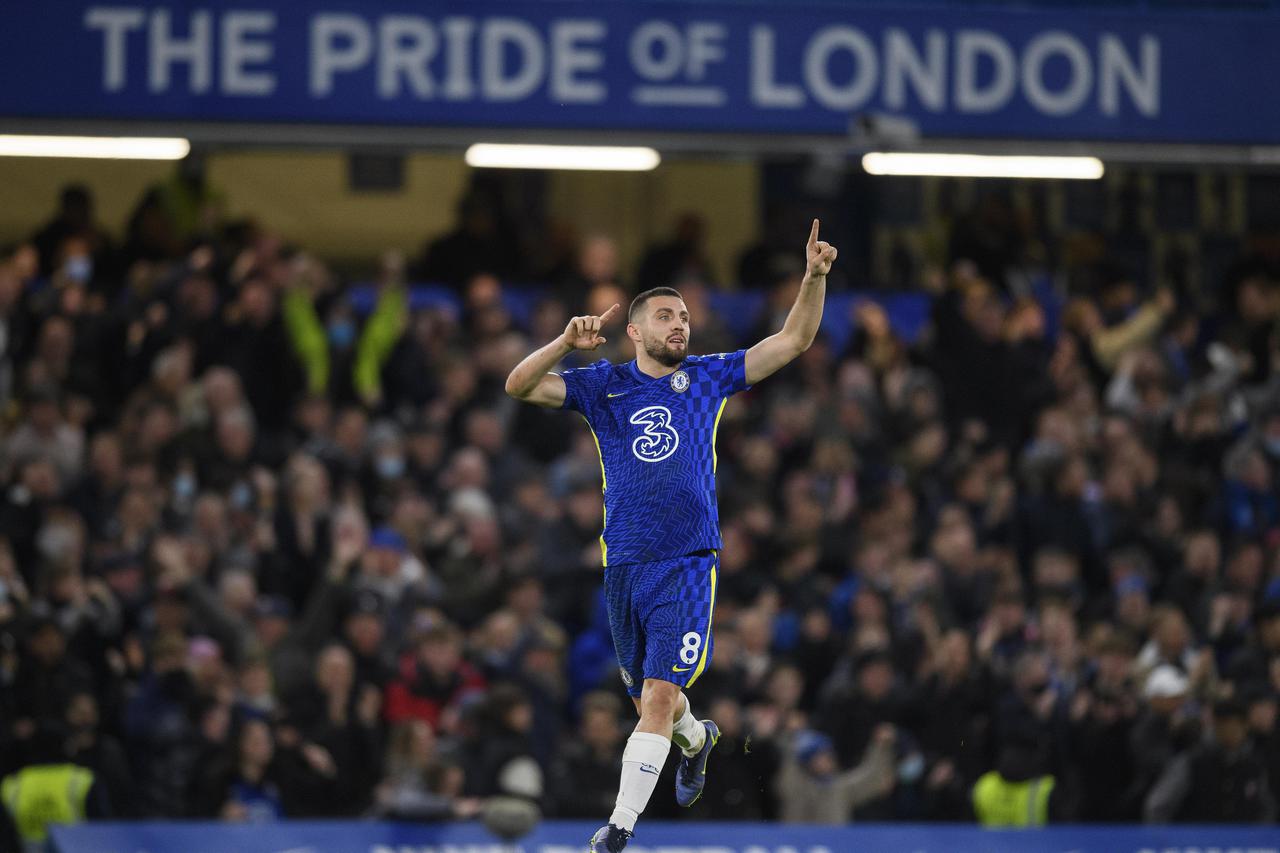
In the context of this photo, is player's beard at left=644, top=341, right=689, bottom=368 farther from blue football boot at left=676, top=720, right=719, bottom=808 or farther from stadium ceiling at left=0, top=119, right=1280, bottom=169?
stadium ceiling at left=0, top=119, right=1280, bottom=169

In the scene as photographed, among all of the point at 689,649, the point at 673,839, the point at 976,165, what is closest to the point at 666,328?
the point at 689,649

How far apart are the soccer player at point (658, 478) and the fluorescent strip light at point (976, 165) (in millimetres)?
6055

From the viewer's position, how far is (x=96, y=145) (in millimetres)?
16250

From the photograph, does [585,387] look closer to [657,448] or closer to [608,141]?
[657,448]

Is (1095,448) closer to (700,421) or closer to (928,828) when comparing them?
(928,828)

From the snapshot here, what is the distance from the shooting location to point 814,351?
18953 mm

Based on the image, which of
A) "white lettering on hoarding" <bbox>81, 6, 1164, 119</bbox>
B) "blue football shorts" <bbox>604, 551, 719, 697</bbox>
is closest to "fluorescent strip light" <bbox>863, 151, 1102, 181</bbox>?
"white lettering on hoarding" <bbox>81, 6, 1164, 119</bbox>

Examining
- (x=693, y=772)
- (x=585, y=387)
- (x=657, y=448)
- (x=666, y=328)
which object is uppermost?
(x=666, y=328)

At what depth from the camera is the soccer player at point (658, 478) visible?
1070cm

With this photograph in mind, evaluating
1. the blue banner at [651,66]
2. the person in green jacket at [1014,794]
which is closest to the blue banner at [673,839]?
the person in green jacket at [1014,794]

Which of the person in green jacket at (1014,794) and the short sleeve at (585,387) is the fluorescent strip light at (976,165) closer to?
the person in green jacket at (1014,794)

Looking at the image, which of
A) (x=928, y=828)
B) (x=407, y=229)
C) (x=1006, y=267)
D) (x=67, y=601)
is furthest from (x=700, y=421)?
(x=407, y=229)

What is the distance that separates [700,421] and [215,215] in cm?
888

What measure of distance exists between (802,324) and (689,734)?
223 cm
